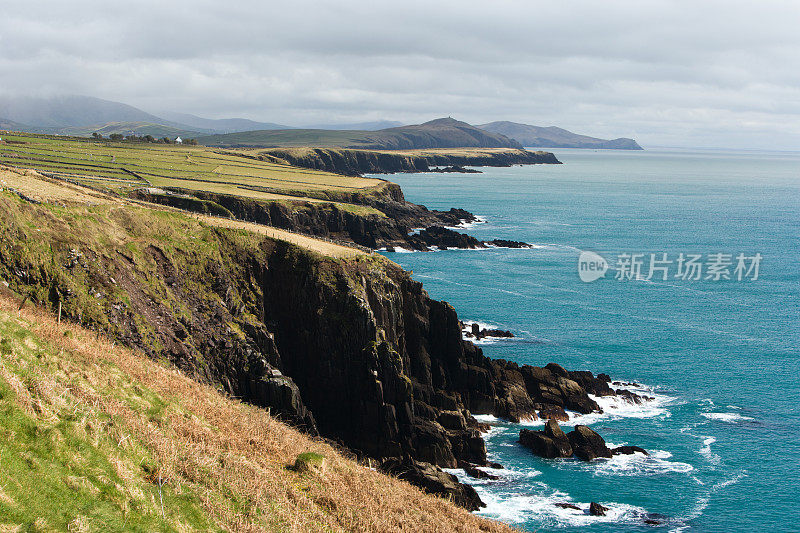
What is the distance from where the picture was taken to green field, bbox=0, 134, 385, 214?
95.2m

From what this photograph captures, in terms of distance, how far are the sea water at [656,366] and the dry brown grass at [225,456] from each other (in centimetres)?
1693

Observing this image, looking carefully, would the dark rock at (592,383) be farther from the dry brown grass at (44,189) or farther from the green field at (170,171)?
the green field at (170,171)

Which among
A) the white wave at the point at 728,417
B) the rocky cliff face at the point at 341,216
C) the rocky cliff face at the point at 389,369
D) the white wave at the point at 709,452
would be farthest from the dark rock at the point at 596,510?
the rocky cliff face at the point at 341,216

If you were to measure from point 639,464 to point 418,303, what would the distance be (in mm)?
22531

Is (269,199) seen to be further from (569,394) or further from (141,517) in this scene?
(141,517)

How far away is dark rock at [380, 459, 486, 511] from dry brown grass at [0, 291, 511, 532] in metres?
9.58

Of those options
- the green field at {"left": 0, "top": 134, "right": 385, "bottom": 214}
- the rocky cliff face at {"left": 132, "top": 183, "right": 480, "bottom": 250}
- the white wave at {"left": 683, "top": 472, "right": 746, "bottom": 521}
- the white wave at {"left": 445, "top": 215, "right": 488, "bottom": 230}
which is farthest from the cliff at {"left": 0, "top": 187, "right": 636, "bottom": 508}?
the white wave at {"left": 445, "top": 215, "right": 488, "bottom": 230}

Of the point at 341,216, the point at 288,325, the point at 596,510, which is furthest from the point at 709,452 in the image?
the point at 341,216

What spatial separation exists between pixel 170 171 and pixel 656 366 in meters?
91.5

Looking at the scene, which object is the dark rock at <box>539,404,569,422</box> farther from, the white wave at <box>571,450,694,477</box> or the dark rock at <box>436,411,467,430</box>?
the dark rock at <box>436,411,467,430</box>

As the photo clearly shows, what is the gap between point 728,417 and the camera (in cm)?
5294

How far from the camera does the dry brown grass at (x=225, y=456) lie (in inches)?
754

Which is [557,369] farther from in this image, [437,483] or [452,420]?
[437,483]

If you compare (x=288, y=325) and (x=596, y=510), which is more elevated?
(x=288, y=325)
